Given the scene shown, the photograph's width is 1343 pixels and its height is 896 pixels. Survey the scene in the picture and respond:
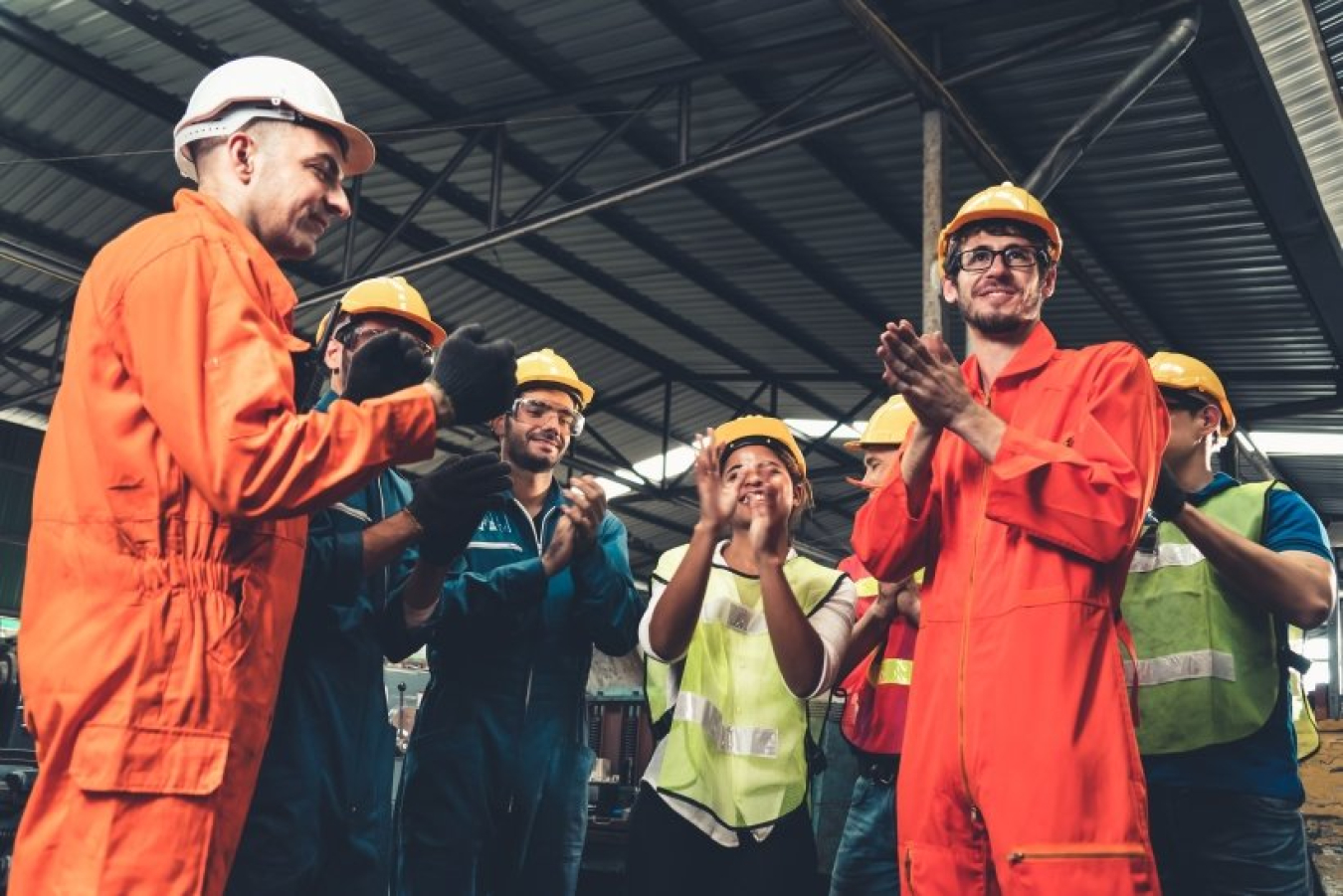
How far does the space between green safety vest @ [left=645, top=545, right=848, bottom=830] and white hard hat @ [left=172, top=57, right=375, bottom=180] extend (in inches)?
64.9

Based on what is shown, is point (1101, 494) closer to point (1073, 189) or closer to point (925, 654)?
point (925, 654)

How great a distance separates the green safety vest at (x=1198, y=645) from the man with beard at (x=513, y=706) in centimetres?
147

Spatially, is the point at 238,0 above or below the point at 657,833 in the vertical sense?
above

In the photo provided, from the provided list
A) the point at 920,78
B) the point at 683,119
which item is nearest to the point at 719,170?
the point at 683,119

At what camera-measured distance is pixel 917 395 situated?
2311 mm

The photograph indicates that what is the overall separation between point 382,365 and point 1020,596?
4.42 feet

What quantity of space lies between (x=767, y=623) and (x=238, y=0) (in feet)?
21.5

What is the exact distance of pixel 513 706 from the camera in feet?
10.8

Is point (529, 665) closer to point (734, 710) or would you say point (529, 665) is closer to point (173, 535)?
point (734, 710)

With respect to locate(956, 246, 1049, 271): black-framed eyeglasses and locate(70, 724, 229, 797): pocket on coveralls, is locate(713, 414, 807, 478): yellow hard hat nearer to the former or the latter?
locate(956, 246, 1049, 271): black-framed eyeglasses

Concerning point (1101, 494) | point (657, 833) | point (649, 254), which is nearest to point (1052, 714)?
point (1101, 494)

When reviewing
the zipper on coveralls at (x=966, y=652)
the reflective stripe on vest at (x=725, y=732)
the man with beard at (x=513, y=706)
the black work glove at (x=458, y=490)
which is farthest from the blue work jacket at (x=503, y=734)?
the zipper on coveralls at (x=966, y=652)

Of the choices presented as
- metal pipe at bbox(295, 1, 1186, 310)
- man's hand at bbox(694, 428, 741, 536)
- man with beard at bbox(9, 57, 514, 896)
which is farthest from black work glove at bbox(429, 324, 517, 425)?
metal pipe at bbox(295, 1, 1186, 310)

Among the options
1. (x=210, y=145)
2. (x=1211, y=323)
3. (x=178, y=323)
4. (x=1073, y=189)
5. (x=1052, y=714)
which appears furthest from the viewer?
(x=1211, y=323)
